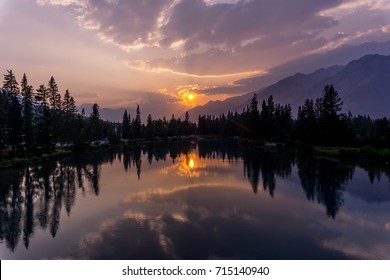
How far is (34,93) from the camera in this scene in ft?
293

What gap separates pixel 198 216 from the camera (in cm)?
2792

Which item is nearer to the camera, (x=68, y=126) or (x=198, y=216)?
(x=198, y=216)

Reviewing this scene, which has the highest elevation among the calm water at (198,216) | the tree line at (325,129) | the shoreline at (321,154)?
the tree line at (325,129)

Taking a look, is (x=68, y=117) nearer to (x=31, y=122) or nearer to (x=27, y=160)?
(x=31, y=122)

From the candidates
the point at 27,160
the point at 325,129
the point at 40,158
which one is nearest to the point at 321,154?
the point at 325,129

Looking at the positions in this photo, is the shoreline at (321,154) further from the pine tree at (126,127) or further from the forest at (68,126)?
the pine tree at (126,127)

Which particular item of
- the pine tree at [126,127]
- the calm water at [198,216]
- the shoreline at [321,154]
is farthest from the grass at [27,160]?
the pine tree at [126,127]

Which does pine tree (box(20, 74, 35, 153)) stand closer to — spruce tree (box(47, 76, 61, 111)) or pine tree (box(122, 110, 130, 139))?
spruce tree (box(47, 76, 61, 111))

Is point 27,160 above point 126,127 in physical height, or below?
below

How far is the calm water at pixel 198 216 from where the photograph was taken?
20516mm

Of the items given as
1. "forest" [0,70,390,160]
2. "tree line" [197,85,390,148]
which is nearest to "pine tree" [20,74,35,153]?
"forest" [0,70,390,160]

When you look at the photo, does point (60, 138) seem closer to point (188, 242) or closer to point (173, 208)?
point (173, 208)

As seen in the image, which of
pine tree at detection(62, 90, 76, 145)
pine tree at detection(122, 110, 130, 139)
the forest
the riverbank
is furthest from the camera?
pine tree at detection(122, 110, 130, 139)

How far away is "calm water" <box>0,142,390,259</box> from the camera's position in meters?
20.5
